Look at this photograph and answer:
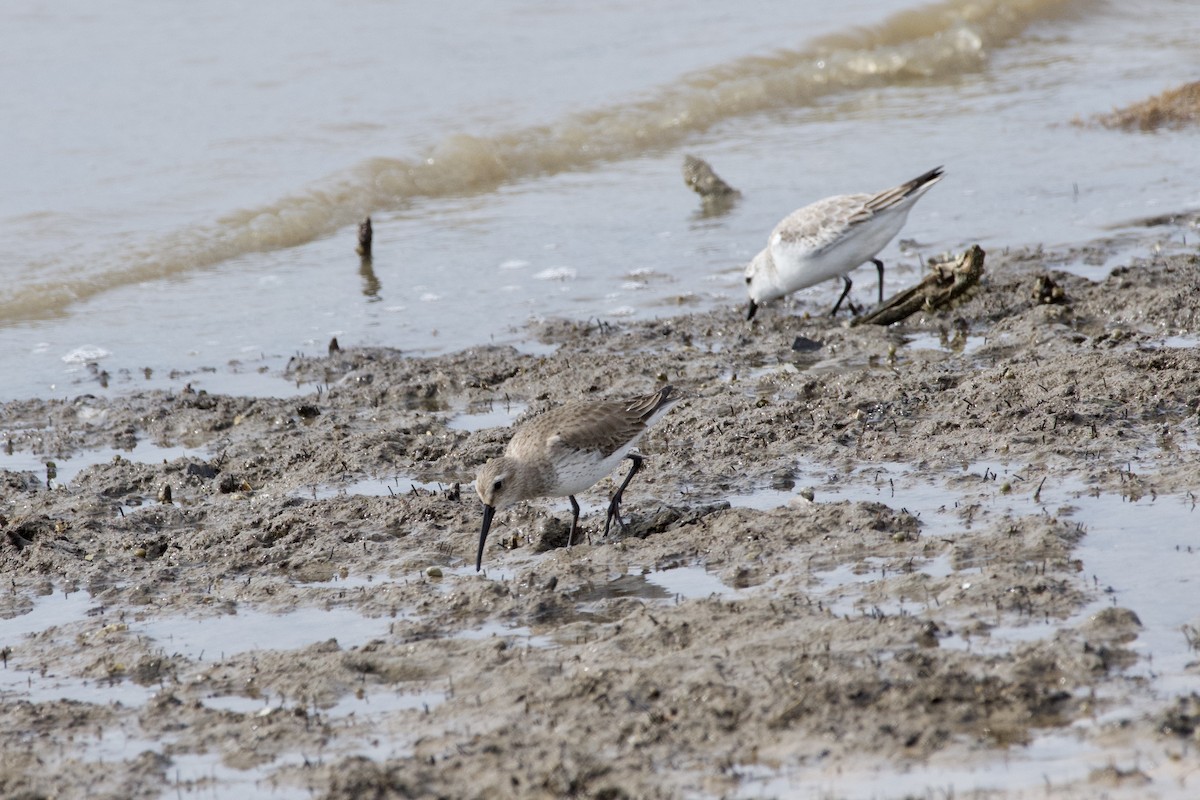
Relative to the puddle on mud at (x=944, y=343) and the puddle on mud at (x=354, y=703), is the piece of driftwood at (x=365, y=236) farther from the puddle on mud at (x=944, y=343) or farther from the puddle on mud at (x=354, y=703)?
the puddle on mud at (x=354, y=703)

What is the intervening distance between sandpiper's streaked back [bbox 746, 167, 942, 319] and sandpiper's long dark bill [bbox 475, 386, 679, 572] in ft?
12.5

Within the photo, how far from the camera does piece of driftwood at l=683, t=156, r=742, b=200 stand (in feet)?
45.2

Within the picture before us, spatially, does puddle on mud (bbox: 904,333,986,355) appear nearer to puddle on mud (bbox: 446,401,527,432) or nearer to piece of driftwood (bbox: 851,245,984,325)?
piece of driftwood (bbox: 851,245,984,325)

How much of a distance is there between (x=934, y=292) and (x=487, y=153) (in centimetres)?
804

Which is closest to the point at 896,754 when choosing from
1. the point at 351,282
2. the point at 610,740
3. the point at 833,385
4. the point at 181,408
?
the point at 610,740

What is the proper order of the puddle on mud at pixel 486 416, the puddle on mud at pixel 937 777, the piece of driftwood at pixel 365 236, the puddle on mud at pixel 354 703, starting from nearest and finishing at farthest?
the puddle on mud at pixel 937 777 < the puddle on mud at pixel 354 703 < the puddle on mud at pixel 486 416 < the piece of driftwood at pixel 365 236

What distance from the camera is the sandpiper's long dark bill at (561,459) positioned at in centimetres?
633

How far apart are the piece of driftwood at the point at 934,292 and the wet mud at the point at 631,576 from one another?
0.11 metres

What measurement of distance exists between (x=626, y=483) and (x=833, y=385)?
2.07 metres

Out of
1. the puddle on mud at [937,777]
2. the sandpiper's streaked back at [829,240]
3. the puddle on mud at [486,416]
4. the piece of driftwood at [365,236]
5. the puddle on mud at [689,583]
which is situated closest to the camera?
Answer: the puddle on mud at [937,777]

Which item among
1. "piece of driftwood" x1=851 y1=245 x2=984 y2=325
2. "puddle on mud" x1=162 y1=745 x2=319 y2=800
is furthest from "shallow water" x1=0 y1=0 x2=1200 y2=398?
"puddle on mud" x1=162 y1=745 x2=319 y2=800

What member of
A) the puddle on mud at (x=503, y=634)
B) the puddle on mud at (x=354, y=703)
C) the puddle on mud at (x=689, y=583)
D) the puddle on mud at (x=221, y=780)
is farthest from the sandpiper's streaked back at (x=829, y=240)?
the puddle on mud at (x=221, y=780)

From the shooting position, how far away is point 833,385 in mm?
8211

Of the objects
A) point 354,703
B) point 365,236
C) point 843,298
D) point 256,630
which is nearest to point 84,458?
point 256,630
